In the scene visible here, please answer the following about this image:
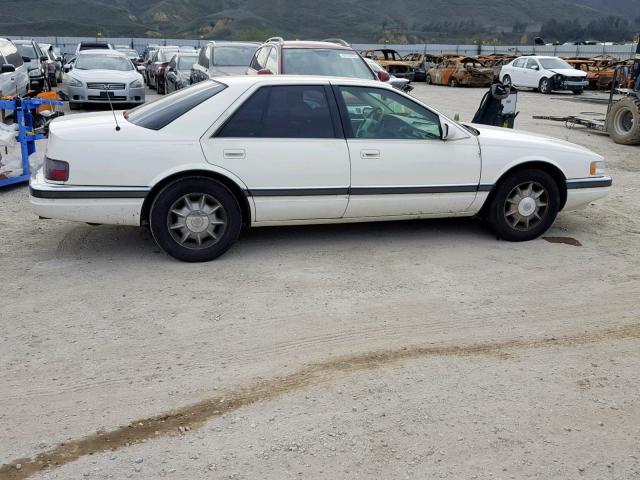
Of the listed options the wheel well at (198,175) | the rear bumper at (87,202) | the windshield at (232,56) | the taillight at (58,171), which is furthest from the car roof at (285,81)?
the windshield at (232,56)

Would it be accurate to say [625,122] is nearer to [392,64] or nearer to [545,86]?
[545,86]

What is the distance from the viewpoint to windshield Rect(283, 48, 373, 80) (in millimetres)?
10391

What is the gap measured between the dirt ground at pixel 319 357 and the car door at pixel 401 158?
17.7 inches

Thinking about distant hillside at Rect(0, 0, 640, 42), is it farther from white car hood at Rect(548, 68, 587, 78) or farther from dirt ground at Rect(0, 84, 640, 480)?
dirt ground at Rect(0, 84, 640, 480)

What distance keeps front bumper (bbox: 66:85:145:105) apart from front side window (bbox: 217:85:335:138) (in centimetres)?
1141

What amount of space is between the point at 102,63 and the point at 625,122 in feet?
42.0

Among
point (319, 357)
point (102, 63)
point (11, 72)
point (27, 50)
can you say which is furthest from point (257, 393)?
point (27, 50)

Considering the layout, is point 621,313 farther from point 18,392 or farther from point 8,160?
point 8,160

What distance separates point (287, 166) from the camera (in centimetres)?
545

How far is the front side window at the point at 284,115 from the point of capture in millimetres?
5449

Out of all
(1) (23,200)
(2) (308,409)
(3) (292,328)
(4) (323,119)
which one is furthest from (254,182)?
(1) (23,200)

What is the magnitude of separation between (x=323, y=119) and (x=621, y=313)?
281cm

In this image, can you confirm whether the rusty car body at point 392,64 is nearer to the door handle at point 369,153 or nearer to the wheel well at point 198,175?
the door handle at point 369,153

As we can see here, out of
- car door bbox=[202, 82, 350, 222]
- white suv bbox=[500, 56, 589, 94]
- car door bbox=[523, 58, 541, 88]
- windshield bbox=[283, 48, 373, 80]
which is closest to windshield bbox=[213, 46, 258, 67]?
windshield bbox=[283, 48, 373, 80]
